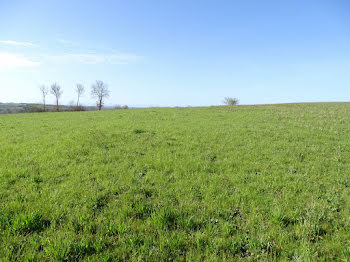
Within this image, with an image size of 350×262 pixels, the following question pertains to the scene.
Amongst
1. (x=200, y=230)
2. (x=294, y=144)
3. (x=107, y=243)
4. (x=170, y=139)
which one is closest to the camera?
(x=107, y=243)

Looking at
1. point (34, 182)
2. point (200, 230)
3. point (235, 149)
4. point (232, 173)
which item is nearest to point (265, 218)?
point (200, 230)

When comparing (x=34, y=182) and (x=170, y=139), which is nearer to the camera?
(x=34, y=182)

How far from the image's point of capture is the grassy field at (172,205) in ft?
11.4

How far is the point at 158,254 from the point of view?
337cm

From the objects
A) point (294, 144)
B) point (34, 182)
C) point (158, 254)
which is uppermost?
point (294, 144)

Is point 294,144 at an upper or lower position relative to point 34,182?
upper

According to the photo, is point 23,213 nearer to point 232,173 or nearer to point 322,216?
point 232,173

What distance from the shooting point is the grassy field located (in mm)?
3479

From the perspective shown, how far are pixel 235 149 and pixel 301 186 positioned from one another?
4288mm

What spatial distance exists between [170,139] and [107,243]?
9170 millimetres

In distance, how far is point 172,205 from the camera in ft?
15.9

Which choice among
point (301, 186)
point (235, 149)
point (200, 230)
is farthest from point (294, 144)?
point (200, 230)

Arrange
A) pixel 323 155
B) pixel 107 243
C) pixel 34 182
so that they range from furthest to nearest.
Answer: pixel 323 155 → pixel 34 182 → pixel 107 243

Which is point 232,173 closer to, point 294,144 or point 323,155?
point 323,155
